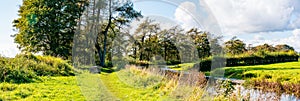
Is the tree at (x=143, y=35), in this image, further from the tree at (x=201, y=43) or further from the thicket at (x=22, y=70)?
the thicket at (x=22, y=70)

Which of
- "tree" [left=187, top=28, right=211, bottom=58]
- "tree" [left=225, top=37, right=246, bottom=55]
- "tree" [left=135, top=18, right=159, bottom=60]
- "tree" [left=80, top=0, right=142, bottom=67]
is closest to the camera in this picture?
"tree" [left=80, top=0, right=142, bottom=67]

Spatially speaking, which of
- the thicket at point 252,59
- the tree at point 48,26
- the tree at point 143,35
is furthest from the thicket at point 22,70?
the tree at point 143,35

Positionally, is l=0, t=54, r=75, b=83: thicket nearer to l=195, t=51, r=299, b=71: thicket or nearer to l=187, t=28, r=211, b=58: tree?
l=195, t=51, r=299, b=71: thicket

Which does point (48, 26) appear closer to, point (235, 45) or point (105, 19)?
point (105, 19)

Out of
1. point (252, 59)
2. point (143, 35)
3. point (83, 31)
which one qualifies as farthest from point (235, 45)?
point (83, 31)

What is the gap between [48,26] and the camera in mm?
30375

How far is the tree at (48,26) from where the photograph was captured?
98.7 feet

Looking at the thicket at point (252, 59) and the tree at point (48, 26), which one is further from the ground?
the tree at point (48, 26)

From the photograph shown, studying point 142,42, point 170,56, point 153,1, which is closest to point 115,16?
point 142,42

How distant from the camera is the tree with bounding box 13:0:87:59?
98.7ft

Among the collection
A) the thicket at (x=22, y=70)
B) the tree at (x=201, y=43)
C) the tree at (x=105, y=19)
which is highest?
the tree at (x=105, y=19)

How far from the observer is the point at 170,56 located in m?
47.8

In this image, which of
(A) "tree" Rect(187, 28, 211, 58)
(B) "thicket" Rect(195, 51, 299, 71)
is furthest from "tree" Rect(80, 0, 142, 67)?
(A) "tree" Rect(187, 28, 211, 58)

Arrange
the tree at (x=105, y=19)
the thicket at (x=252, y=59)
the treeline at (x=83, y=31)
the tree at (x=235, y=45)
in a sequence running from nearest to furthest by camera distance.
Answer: the thicket at (x=252, y=59) → the treeline at (x=83, y=31) → the tree at (x=105, y=19) → the tree at (x=235, y=45)
